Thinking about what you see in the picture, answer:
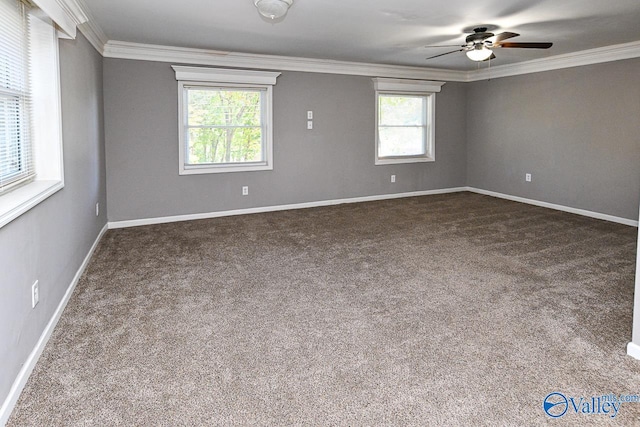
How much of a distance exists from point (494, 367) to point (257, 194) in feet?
14.7

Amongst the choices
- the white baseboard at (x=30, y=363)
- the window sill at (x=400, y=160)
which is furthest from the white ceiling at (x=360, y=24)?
the white baseboard at (x=30, y=363)

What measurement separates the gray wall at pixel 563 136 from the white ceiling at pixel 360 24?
639mm

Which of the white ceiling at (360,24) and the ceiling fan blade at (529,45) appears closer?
the white ceiling at (360,24)

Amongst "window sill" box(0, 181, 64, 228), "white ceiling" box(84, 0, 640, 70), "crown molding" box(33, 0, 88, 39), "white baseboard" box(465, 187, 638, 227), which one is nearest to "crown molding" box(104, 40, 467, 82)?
"white ceiling" box(84, 0, 640, 70)

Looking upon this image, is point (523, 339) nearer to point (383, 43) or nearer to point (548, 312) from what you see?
point (548, 312)

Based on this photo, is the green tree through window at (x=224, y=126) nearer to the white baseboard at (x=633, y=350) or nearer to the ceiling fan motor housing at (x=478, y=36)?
the ceiling fan motor housing at (x=478, y=36)

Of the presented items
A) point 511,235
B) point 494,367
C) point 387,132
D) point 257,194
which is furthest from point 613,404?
point 387,132

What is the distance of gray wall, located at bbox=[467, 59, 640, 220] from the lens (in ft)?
18.1

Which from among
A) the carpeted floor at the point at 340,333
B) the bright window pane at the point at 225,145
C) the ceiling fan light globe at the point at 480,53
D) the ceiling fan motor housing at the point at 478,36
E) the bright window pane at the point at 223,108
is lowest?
the carpeted floor at the point at 340,333

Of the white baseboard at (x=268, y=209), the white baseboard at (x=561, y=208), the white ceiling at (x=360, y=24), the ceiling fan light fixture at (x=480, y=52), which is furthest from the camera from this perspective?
the white baseboard at (x=561, y=208)
